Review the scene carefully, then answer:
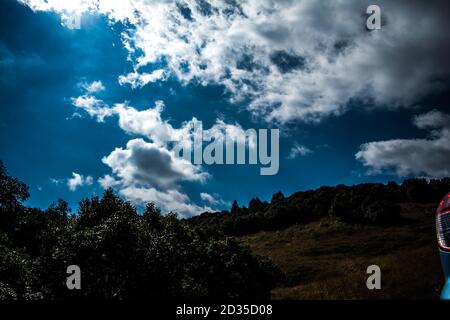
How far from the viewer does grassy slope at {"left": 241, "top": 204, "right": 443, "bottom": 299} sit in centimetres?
4681

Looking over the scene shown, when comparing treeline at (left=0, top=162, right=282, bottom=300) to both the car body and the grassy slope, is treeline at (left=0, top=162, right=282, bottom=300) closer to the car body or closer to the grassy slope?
the car body

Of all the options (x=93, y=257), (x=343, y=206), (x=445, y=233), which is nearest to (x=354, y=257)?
(x=343, y=206)

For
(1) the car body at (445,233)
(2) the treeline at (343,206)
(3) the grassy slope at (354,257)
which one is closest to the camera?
(1) the car body at (445,233)

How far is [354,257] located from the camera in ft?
225

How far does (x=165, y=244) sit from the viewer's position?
27969 mm

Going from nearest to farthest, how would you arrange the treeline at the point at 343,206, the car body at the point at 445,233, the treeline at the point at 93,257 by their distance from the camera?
the car body at the point at 445,233 → the treeline at the point at 93,257 → the treeline at the point at 343,206

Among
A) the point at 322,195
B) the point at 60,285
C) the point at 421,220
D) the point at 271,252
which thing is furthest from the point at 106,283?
the point at 322,195

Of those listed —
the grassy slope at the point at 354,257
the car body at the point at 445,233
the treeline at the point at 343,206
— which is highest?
the treeline at the point at 343,206

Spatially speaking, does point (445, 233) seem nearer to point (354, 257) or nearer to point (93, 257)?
point (93, 257)

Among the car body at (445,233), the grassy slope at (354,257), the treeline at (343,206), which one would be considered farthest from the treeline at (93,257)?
the treeline at (343,206)

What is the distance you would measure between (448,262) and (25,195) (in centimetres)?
2401

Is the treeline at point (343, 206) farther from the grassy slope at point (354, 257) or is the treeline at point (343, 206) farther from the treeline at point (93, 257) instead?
the treeline at point (93, 257)

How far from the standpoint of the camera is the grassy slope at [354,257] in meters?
46.8
